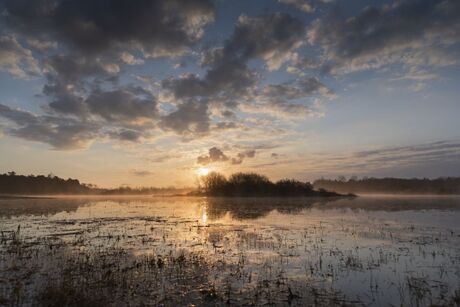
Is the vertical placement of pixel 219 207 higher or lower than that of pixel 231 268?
higher

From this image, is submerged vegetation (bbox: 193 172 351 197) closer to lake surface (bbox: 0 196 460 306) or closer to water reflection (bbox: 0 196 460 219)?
water reflection (bbox: 0 196 460 219)

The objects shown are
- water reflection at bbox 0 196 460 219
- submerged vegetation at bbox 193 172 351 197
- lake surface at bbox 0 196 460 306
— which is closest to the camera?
lake surface at bbox 0 196 460 306

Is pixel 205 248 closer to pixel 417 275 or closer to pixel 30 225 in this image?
pixel 417 275

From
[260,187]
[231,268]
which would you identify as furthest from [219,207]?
[260,187]

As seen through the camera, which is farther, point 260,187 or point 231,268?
point 260,187

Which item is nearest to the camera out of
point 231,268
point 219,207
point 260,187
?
point 231,268

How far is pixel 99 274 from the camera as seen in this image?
1120 cm

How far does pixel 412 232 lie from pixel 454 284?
39.3ft

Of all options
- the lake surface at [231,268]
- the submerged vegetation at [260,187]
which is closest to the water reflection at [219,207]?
the lake surface at [231,268]

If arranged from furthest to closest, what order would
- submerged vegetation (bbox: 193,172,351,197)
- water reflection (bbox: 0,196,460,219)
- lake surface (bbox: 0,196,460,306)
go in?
submerged vegetation (bbox: 193,172,351,197), water reflection (bbox: 0,196,460,219), lake surface (bbox: 0,196,460,306)

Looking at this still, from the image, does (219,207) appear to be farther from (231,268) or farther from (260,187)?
(260,187)

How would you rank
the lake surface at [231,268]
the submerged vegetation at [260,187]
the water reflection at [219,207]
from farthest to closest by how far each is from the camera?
the submerged vegetation at [260,187], the water reflection at [219,207], the lake surface at [231,268]

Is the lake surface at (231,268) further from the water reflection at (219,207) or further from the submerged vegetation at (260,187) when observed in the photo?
the submerged vegetation at (260,187)

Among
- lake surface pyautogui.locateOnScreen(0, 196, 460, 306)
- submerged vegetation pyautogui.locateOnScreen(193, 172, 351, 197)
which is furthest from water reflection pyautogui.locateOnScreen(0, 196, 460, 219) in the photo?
submerged vegetation pyautogui.locateOnScreen(193, 172, 351, 197)
